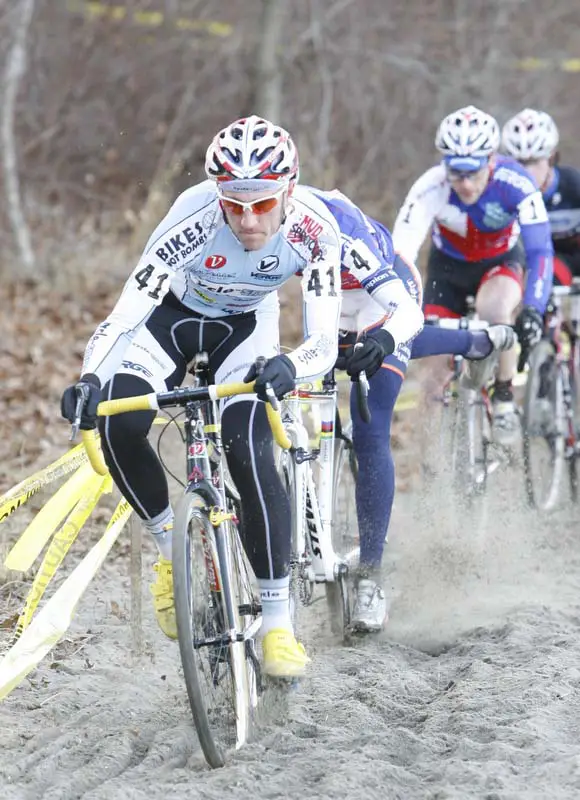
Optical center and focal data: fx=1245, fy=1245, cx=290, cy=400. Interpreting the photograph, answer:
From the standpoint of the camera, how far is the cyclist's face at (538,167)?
8539mm

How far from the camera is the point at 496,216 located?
7609 mm

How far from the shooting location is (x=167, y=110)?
58.3 feet

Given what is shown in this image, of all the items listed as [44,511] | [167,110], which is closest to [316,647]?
[44,511]

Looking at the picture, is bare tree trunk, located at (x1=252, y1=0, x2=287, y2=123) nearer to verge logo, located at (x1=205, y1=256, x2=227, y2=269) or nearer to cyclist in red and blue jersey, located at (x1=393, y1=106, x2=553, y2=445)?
cyclist in red and blue jersey, located at (x1=393, y1=106, x2=553, y2=445)

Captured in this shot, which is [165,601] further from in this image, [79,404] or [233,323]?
[233,323]

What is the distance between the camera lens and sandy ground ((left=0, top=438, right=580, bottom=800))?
392cm

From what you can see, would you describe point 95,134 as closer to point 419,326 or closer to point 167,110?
point 167,110

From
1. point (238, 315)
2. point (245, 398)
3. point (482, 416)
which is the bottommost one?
point (482, 416)

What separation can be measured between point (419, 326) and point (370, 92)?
13.9 m

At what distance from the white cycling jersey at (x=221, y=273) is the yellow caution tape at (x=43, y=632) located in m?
0.76

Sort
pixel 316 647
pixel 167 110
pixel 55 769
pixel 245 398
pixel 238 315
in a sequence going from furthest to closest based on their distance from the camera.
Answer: pixel 167 110 < pixel 316 647 < pixel 238 315 < pixel 245 398 < pixel 55 769

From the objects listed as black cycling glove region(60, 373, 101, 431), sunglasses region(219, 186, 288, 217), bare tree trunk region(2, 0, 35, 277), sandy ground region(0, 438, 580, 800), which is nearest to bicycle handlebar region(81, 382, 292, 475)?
black cycling glove region(60, 373, 101, 431)

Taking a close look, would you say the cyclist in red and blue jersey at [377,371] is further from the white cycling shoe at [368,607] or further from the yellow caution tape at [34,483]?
the yellow caution tape at [34,483]

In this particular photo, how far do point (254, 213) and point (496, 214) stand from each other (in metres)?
3.49
